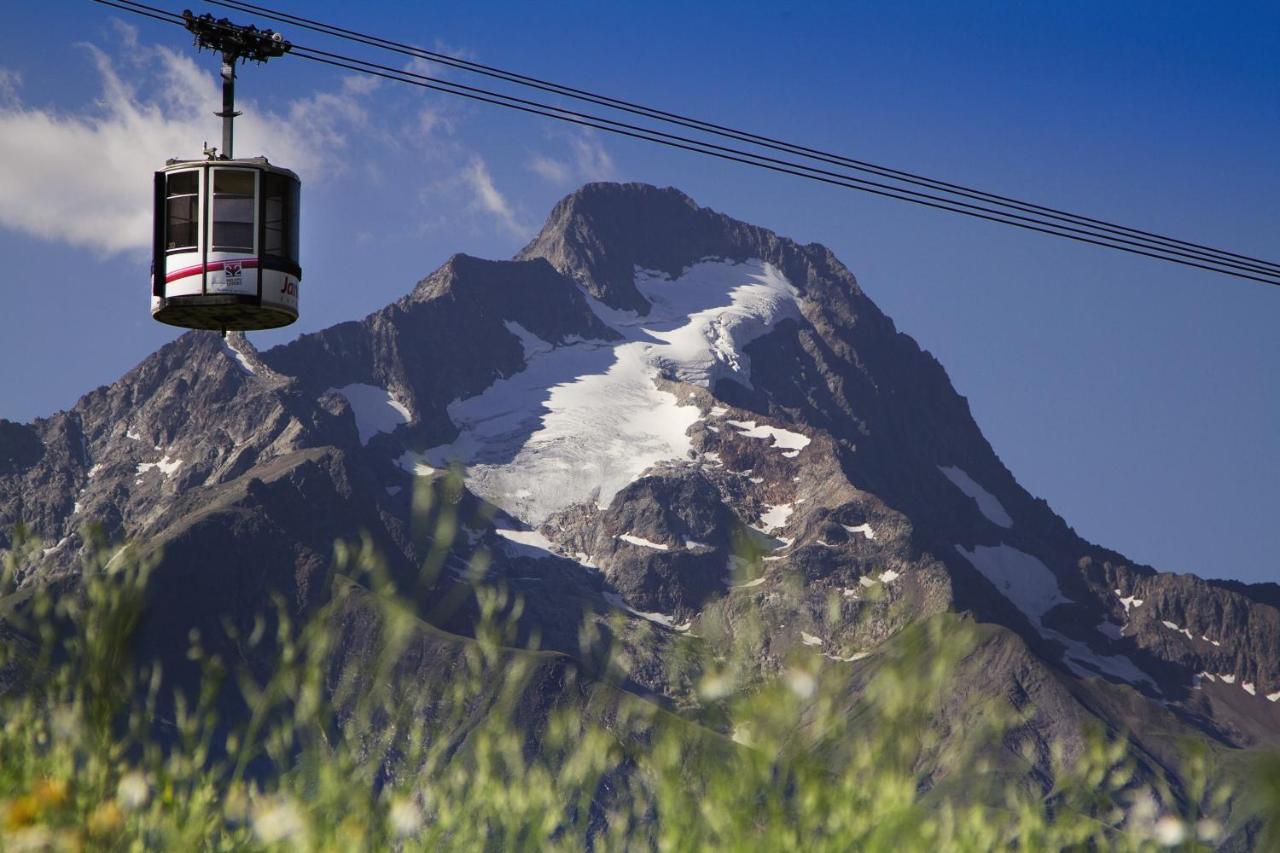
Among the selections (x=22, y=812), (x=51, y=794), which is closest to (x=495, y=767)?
(x=51, y=794)

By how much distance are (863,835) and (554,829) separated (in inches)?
37.0

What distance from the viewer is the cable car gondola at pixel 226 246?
827 inches

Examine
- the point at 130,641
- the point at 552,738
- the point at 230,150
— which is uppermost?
the point at 230,150

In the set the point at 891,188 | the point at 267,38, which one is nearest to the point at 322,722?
the point at 267,38

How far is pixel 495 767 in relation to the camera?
5.82m

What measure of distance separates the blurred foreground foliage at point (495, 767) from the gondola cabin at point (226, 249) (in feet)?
51.0

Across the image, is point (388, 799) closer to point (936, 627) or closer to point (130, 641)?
point (130, 641)

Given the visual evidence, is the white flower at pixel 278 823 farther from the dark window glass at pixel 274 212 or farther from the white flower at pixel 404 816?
the dark window glass at pixel 274 212

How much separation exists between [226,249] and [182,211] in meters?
0.95

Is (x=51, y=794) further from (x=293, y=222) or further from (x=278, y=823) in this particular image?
(x=293, y=222)

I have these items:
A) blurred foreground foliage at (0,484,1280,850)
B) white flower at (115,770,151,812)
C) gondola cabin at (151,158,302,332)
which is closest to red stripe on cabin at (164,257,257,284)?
Result: gondola cabin at (151,158,302,332)

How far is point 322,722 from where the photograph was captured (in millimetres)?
5332

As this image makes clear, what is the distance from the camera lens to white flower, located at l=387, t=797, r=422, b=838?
4.47 metres

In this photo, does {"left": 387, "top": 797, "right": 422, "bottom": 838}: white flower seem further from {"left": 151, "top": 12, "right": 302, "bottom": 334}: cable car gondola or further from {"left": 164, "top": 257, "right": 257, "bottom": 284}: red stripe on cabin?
{"left": 164, "top": 257, "right": 257, "bottom": 284}: red stripe on cabin
